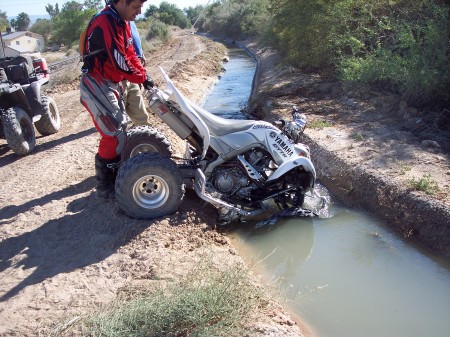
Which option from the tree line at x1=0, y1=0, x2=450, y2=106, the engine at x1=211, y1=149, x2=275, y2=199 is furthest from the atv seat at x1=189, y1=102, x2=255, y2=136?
the tree line at x1=0, y1=0, x2=450, y2=106

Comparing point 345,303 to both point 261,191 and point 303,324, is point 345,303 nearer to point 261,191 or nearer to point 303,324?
point 303,324

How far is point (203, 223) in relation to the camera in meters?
5.34

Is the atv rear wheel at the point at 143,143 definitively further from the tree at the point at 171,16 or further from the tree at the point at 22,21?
the tree at the point at 22,21

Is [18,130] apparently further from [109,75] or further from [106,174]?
[109,75]

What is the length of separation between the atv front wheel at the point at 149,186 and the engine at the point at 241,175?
511 millimetres

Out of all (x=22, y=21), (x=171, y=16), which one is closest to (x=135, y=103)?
(x=171, y=16)

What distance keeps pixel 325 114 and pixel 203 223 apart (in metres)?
5.24

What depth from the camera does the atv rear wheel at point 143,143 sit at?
5.60m

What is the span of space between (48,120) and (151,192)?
16.4 ft

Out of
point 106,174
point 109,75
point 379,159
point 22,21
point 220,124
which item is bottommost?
point 22,21

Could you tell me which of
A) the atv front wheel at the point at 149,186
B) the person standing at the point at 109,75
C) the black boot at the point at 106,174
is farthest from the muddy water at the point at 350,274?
the person standing at the point at 109,75

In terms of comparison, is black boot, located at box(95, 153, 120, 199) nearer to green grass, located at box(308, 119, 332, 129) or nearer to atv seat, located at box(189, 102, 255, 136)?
atv seat, located at box(189, 102, 255, 136)

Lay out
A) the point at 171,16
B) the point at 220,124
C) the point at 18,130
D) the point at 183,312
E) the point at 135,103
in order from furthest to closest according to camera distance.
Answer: the point at 171,16 < the point at 18,130 < the point at 135,103 < the point at 220,124 < the point at 183,312

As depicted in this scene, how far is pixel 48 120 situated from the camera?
9.10 meters
